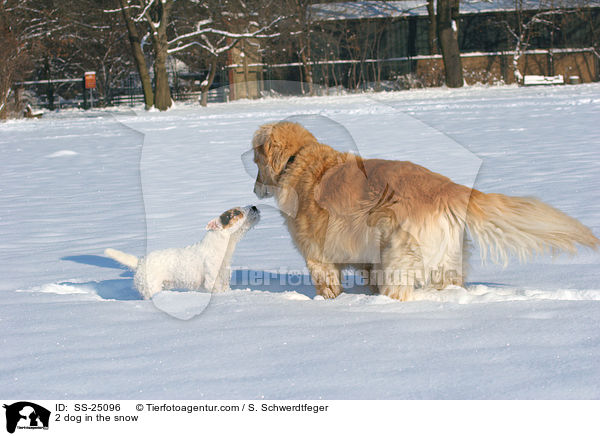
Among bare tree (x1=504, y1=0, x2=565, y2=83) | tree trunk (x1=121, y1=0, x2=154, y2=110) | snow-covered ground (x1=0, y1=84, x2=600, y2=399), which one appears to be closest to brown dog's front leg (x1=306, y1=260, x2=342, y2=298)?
snow-covered ground (x1=0, y1=84, x2=600, y2=399)

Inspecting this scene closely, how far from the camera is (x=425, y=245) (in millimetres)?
3426

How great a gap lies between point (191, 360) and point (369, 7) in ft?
115

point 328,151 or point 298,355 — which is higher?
point 328,151

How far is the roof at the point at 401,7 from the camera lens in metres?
33.1

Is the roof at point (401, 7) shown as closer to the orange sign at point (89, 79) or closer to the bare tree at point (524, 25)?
the bare tree at point (524, 25)

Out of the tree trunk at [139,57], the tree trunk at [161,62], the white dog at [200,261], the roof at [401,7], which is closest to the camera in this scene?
the white dog at [200,261]

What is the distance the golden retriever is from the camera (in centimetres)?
336

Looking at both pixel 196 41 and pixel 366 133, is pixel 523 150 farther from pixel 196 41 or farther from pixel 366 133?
pixel 196 41

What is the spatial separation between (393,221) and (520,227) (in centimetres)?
69

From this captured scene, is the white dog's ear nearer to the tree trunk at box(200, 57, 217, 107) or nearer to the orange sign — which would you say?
the tree trunk at box(200, 57, 217, 107)

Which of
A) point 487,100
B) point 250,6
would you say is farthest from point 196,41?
point 487,100
